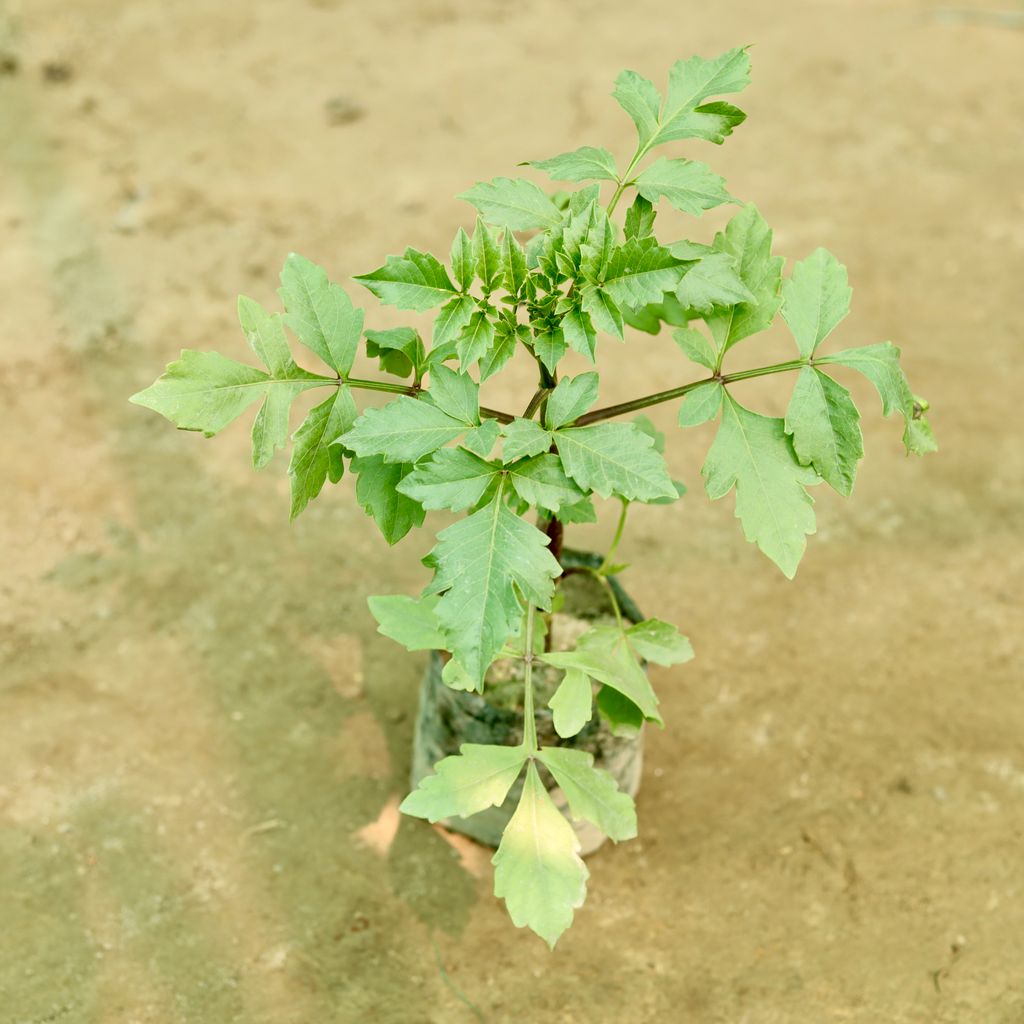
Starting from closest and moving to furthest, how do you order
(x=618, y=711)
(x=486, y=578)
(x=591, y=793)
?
(x=486, y=578) < (x=591, y=793) < (x=618, y=711)

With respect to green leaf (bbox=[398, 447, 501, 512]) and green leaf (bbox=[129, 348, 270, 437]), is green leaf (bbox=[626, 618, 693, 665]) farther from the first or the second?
green leaf (bbox=[129, 348, 270, 437])

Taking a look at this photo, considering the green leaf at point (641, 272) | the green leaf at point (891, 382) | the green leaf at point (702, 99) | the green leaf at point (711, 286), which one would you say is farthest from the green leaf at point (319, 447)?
the green leaf at point (891, 382)

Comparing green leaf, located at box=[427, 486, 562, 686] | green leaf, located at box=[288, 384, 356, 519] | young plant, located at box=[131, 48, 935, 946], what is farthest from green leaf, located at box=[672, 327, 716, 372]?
green leaf, located at box=[288, 384, 356, 519]

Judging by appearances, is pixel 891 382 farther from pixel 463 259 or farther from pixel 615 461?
pixel 463 259

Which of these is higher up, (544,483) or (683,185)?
(683,185)

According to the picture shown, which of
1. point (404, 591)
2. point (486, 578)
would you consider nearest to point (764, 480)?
point (486, 578)

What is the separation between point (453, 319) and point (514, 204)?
0.79 ft

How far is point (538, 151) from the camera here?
15.0 ft

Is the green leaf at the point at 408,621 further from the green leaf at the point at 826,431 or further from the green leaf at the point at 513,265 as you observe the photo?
the green leaf at the point at 826,431

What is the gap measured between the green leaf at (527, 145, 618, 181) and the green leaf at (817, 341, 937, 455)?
Answer: 48cm

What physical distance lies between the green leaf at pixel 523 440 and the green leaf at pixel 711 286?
0.34 meters

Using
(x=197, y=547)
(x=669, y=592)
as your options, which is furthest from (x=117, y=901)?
(x=669, y=592)

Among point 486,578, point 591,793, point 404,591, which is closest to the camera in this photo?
point 486,578

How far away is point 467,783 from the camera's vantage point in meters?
1.92
